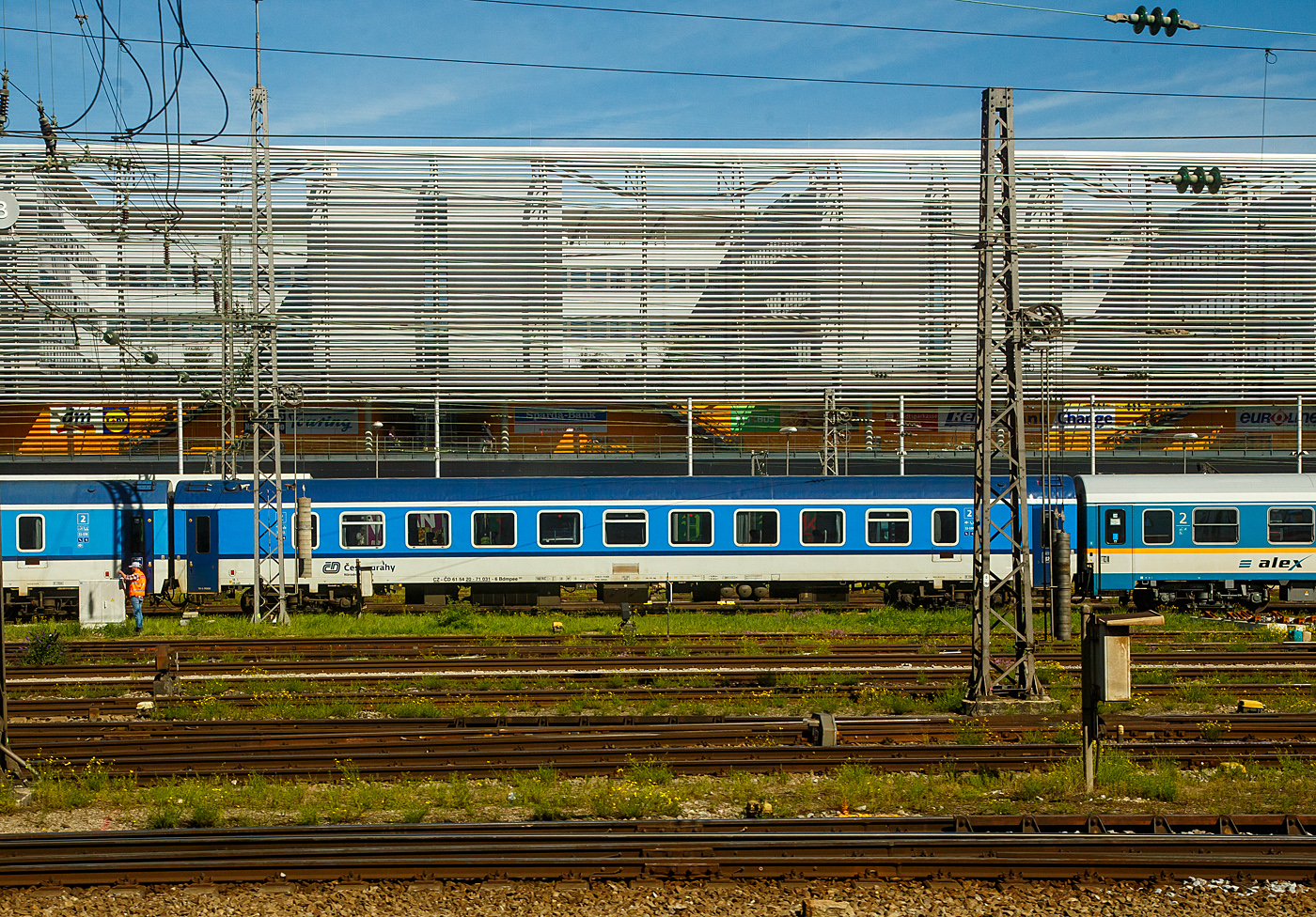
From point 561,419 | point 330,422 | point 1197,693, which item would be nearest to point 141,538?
point 330,422

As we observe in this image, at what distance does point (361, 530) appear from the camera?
23.7m

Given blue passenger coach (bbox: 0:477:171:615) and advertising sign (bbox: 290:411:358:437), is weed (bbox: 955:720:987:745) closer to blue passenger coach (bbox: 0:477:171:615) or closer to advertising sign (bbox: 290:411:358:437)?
blue passenger coach (bbox: 0:477:171:615)

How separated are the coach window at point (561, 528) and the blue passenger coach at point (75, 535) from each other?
868cm


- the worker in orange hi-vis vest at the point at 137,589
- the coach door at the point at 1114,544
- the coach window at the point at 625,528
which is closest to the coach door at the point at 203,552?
the worker in orange hi-vis vest at the point at 137,589

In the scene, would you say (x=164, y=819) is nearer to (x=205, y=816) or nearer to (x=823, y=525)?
(x=205, y=816)

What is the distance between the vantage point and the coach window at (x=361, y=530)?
23.7 meters

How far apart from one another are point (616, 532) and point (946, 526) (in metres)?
7.39

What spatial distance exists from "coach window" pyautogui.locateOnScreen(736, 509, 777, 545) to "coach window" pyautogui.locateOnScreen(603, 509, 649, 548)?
2119mm

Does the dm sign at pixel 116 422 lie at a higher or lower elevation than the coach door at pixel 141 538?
higher

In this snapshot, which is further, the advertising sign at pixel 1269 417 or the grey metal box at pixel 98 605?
the advertising sign at pixel 1269 417

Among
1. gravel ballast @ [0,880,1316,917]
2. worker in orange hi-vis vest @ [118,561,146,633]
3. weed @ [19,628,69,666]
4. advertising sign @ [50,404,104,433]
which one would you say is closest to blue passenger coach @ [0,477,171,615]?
worker in orange hi-vis vest @ [118,561,146,633]

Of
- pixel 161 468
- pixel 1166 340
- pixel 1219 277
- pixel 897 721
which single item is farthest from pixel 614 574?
pixel 1219 277

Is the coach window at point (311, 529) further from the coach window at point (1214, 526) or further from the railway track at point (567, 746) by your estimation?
the coach window at point (1214, 526)

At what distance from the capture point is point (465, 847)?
27.6ft
